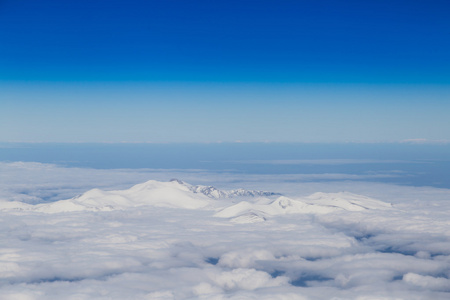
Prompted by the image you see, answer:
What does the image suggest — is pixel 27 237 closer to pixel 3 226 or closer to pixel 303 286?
pixel 3 226

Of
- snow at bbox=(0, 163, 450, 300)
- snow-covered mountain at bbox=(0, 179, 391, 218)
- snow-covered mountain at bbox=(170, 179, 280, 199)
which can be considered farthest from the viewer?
snow-covered mountain at bbox=(170, 179, 280, 199)

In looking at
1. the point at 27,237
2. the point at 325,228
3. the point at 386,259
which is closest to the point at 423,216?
the point at 325,228

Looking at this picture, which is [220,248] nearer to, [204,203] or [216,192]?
[204,203]

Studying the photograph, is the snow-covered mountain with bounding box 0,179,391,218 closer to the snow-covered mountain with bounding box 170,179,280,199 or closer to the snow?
the snow-covered mountain with bounding box 170,179,280,199

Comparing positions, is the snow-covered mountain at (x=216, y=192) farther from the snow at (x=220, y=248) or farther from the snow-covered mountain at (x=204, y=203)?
the snow at (x=220, y=248)

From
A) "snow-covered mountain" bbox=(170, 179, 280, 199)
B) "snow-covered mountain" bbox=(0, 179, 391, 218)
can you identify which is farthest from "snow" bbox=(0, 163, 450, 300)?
"snow-covered mountain" bbox=(170, 179, 280, 199)

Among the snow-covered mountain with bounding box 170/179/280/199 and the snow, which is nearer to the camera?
the snow

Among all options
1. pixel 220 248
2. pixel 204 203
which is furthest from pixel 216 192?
pixel 220 248

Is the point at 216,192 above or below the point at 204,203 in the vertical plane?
above

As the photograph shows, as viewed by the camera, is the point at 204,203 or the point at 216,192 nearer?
the point at 204,203

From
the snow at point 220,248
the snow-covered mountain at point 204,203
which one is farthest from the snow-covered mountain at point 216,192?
the snow at point 220,248

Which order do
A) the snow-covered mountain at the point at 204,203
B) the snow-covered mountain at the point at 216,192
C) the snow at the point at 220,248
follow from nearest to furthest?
the snow at the point at 220,248 < the snow-covered mountain at the point at 204,203 < the snow-covered mountain at the point at 216,192

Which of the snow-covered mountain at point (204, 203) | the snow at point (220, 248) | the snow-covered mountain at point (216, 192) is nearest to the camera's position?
the snow at point (220, 248)
